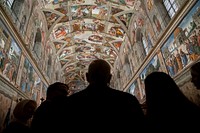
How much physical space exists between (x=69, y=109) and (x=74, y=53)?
2223 centimetres

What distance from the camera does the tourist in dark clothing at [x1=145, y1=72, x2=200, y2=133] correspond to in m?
1.65

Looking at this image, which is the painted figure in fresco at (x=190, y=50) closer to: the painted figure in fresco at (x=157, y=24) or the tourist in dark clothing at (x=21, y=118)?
the painted figure in fresco at (x=157, y=24)

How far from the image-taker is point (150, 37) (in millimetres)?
11219

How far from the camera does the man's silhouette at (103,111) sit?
1.41m

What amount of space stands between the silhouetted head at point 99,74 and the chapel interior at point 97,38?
4.28m

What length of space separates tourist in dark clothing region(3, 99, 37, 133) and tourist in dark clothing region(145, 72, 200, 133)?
197 cm

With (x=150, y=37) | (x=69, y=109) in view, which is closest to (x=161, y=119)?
(x=69, y=109)

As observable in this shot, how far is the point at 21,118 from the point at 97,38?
17.6 metres

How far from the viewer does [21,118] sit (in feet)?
9.72

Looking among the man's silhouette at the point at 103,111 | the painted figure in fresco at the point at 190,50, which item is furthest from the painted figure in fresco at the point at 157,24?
the man's silhouette at the point at 103,111

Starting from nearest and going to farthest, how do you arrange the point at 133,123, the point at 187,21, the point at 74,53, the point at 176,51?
the point at 133,123 < the point at 187,21 < the point at 176,51 < the point at 74,53

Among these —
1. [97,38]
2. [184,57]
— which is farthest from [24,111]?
[97,38]

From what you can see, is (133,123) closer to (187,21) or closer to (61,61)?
(187,21)

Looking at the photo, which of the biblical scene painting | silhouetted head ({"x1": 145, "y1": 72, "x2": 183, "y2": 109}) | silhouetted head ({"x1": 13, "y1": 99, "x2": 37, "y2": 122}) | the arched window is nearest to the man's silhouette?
silhouetted head ({"x1": 145, "y1": 72, "x2": 183, "y2": 109})
